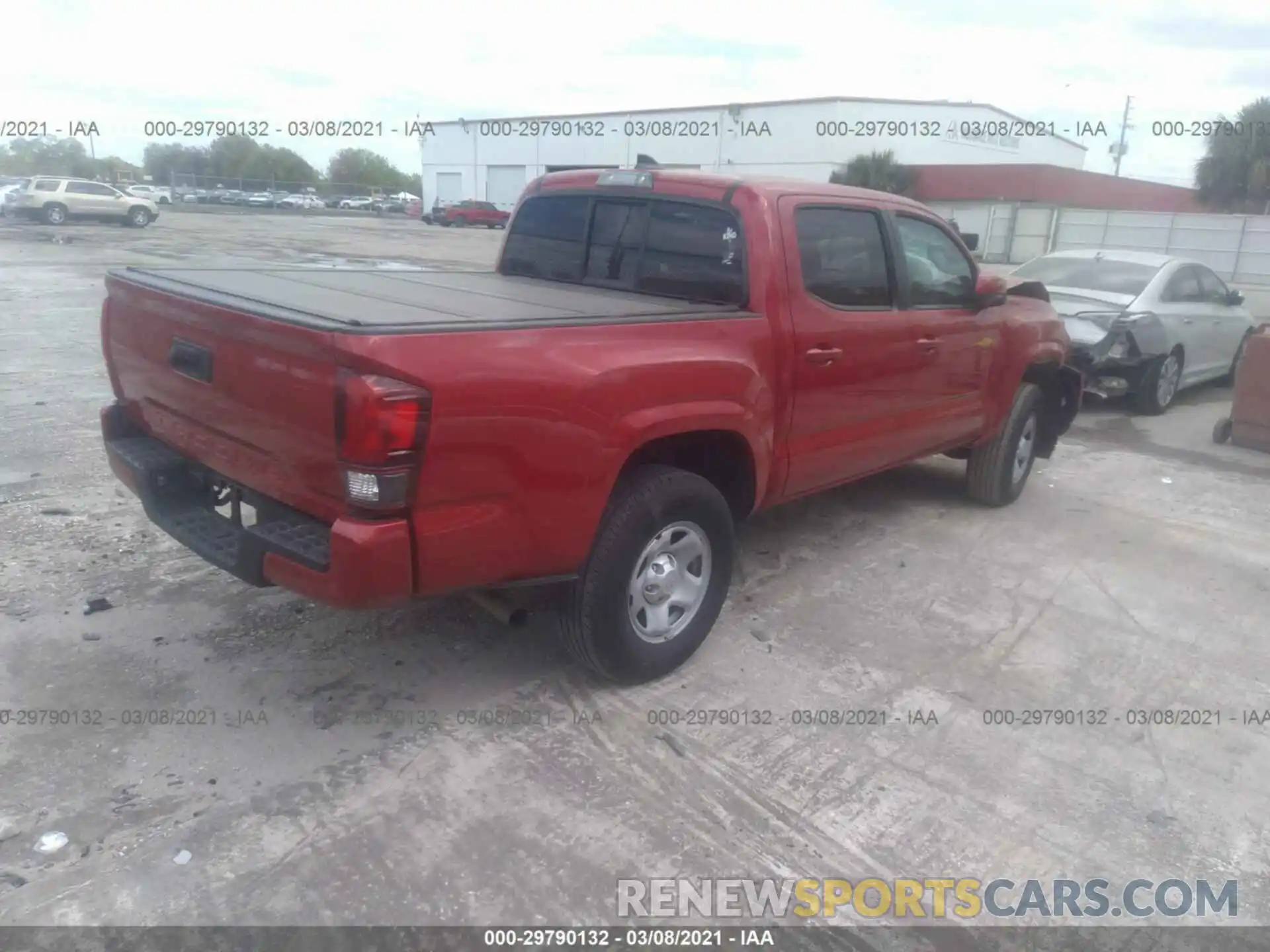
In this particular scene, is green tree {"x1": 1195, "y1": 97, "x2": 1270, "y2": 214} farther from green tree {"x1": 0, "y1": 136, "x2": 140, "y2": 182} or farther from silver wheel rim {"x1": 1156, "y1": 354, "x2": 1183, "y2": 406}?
green tree {"x1": 0, "y1": 136, "x2": 140, "y2": 182}

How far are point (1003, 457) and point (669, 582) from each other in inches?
127

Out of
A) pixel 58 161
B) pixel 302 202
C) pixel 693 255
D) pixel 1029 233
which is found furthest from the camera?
pixel 58 161

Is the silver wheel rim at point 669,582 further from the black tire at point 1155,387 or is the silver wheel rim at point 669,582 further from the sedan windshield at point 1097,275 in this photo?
the black tire at point 1155,387

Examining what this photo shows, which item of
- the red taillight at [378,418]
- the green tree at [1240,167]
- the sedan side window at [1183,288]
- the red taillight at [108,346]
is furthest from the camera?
the green tree at [1240,167]

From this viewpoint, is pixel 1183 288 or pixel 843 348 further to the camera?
pixel 1183 288

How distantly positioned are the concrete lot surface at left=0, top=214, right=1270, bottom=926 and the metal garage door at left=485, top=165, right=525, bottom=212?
59.9m

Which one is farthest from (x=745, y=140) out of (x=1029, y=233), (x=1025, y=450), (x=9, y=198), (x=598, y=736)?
(x=598, y=736)

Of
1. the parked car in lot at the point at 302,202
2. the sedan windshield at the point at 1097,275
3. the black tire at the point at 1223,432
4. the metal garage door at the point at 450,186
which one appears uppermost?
the metal garage door at the point at 450,186

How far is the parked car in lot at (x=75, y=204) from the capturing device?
2995 centimetres

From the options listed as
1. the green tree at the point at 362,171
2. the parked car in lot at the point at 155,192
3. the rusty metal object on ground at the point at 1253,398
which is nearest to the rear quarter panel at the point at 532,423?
the rusty metal object on ground at the point at 1253,398

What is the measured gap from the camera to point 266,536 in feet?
10.2

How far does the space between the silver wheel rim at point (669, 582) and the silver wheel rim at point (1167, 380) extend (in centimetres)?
730

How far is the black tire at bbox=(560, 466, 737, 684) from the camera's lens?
3475 mm

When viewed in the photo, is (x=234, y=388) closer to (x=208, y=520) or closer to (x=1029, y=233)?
(x=208, y=520)
